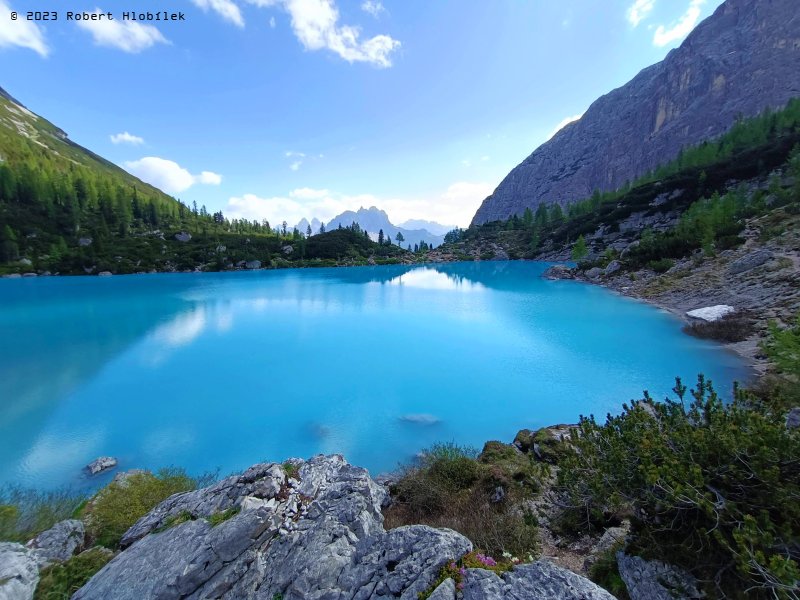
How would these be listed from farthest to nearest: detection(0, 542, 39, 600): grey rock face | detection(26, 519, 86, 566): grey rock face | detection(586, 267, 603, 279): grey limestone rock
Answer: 1. detection(586, 267, 603, 279): grey limestone rock
2. detection(26, 519, 86, 566): grey rock face
3. detection(0, 542, 39, 600): grey rock face

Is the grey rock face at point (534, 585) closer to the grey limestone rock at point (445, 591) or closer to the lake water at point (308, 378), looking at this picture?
the grey limestone rock at point (445, 591)

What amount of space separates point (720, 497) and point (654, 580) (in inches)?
57.2

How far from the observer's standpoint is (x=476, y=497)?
29.2 feet

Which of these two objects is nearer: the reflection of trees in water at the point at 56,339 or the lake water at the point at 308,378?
the lake water at the point at 308,378

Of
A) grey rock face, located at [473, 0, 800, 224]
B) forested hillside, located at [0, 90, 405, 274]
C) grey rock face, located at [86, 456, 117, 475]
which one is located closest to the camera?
grey rock face, located at [86, 456, 117, 475]

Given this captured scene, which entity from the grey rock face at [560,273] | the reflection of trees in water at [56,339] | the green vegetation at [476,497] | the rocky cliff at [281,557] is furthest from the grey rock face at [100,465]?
the grey rock face at [560,273]

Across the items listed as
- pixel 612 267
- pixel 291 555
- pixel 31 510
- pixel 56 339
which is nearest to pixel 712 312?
pixel 612 267

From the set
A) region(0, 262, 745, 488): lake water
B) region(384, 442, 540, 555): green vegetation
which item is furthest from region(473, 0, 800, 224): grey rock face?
region(384, 442, 540, 555): green vegetation

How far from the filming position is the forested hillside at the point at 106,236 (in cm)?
9281

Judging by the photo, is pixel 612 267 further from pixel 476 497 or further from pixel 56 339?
pixel 56 339

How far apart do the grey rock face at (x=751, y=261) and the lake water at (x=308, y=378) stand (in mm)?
7580

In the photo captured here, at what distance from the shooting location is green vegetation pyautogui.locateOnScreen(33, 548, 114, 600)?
6.31 meters

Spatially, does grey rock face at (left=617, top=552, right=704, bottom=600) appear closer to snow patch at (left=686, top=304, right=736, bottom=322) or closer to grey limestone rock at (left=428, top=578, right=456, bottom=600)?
grey limestone rock at (left=428, top=578, right=456, bottom=600)

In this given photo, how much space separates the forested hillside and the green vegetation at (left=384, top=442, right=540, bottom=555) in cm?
11257
